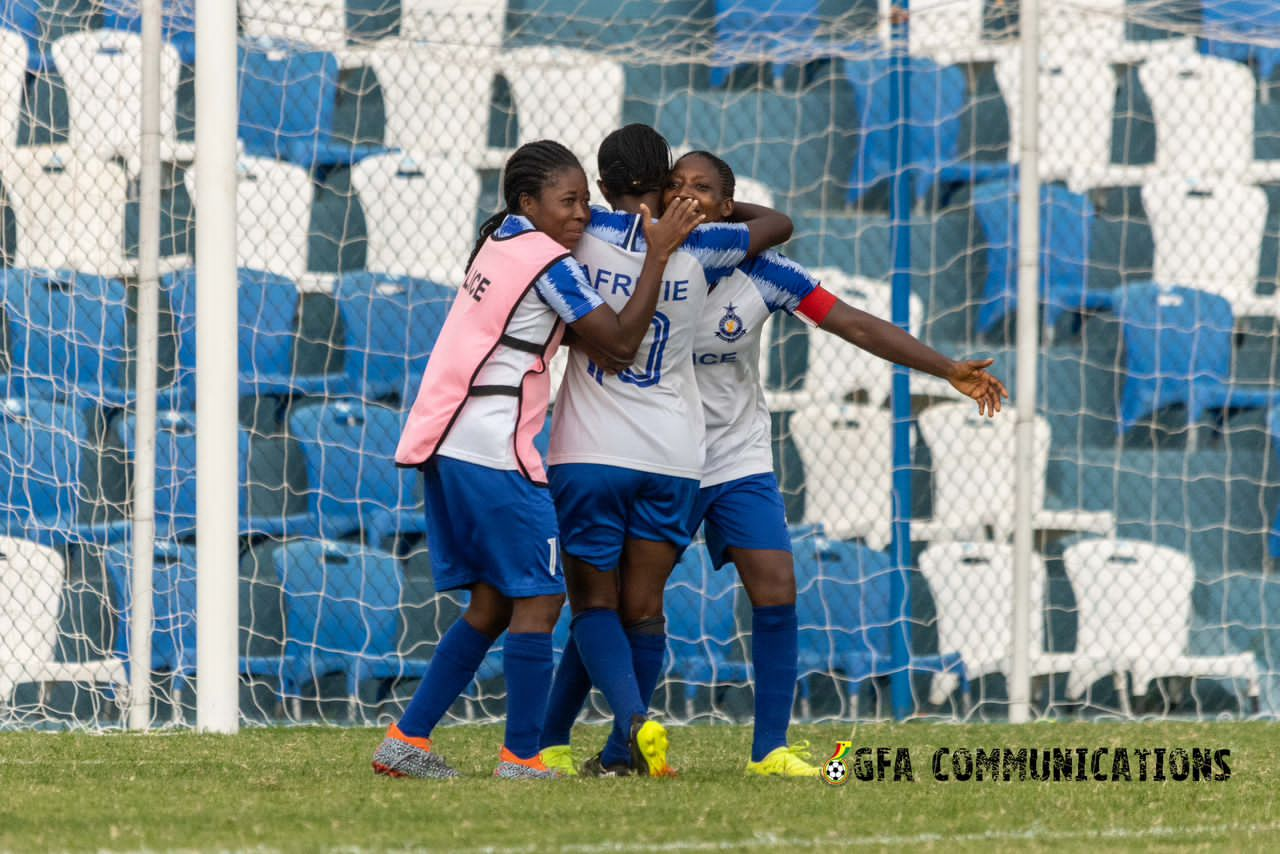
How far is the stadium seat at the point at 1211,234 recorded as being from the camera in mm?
6840

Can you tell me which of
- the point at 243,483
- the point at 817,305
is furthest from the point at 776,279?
the point at 243,483

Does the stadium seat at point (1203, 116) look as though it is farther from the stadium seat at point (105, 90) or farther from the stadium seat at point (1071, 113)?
the stadium seat at point (105, 90)

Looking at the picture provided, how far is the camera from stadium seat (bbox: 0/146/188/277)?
19.0 feet

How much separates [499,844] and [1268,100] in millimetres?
6043

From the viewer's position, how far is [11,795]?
2.99 meters

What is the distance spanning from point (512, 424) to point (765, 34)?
3518 millimetres

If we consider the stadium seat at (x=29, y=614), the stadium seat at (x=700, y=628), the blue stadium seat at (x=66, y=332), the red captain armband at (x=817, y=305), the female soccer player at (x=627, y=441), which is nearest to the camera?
the female soccer player at (x=627, y=441)

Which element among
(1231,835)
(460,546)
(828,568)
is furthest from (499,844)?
(828,568)

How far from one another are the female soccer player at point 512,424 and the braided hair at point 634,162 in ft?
0.34

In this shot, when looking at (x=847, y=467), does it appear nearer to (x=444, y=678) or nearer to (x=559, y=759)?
(x=559, y=759)

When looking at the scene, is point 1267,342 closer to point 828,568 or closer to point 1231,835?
point 828,568

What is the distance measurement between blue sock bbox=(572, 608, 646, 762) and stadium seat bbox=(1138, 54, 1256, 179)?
462cm

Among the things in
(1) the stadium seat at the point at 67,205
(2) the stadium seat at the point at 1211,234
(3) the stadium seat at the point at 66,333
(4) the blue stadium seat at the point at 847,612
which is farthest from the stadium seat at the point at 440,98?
(2) the stadium seat at the point at 1211,234
